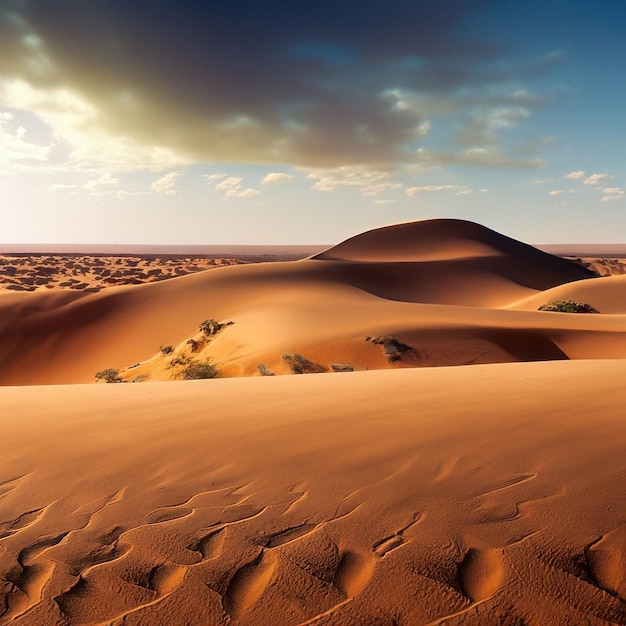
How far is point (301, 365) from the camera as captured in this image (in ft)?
47.3

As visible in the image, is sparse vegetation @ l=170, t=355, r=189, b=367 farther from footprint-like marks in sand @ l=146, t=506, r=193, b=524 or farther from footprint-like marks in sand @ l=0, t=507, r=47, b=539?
footprint-like marks in sand @ l=146, t=506, r=193, b=524

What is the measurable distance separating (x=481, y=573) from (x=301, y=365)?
11.8 meters

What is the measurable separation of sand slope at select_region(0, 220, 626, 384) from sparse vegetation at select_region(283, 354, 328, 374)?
0.29 m

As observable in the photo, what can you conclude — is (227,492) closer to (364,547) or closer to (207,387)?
(364,547)

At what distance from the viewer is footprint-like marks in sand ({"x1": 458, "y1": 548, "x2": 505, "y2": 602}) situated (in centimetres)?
256

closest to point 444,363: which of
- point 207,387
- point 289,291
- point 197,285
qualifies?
point 207,387

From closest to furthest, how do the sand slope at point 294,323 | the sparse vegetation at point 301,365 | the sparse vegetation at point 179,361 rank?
the sparse vegetation at point 301,365 → the sand slope at point 294,323 → the sparse vegetation at point 179,361

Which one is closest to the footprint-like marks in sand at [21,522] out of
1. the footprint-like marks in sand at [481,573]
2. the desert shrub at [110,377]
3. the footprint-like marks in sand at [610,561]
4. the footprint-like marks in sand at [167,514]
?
the footprint-like marks in sand at [167,514]

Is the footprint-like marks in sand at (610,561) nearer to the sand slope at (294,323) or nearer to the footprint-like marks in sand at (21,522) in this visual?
the footprint-like marks in sand at (21,522)

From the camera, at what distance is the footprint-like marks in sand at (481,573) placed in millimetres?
2564

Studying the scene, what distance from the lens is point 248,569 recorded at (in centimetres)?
277

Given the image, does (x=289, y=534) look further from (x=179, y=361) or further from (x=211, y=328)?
(x=211, y=328)

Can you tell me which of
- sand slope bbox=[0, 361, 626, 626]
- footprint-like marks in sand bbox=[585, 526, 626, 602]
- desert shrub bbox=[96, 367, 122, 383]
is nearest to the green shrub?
desert shrub bbox=[96, 367, 122, 383]

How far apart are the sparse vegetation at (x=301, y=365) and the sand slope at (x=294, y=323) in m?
0.29
